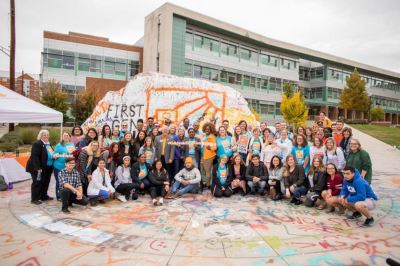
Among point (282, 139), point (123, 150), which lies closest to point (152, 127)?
point (123, 150)

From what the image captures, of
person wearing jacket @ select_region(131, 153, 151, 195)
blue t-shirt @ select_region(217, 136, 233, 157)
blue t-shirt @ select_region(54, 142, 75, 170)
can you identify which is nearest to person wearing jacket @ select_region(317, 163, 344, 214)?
blue t-shirt @ select_region(217, 136, 233, 157)

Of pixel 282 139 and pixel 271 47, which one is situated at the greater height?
pixel 271 47

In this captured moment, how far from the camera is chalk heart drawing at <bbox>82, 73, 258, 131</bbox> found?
10.7 m

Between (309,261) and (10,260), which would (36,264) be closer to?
(10,260)

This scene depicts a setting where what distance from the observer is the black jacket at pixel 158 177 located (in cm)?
704

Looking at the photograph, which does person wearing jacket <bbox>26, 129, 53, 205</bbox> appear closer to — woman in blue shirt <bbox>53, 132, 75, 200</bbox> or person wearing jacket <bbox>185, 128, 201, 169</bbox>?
woman in blue shirt <bbox>53, 132, 75, 200</bbox>

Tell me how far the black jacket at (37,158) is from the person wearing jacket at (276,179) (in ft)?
18.2

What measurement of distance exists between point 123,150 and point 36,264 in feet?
13.0

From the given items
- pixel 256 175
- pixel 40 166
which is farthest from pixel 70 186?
pixel 256 175

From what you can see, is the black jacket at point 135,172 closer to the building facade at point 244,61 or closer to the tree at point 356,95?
the building facade at point 244,61

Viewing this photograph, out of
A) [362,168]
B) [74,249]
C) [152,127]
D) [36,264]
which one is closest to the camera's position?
[36,264]

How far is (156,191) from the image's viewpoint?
7.03 meters

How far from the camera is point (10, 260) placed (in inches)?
149

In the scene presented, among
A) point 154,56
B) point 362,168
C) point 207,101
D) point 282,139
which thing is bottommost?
point 362,168
